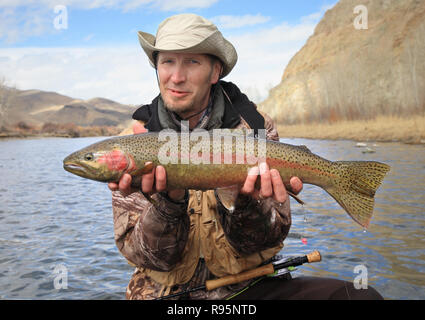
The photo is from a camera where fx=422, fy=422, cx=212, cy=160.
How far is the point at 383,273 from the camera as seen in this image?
4988mm

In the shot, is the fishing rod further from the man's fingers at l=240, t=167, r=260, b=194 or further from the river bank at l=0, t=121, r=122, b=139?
the river bank at l=0, t=121, r=122, b=139

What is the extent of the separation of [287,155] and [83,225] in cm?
636

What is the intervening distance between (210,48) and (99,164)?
1.07 m

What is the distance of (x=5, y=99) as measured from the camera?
5762 cm

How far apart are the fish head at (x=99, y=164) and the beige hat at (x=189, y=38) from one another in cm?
79

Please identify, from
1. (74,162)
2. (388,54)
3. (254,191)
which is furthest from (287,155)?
(388,54)

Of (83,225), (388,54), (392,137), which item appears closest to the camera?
(83,225)

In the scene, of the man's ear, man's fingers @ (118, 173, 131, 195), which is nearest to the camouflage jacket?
man's fingers @ (118, 173, 131, 195)

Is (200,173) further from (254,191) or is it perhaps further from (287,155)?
(287,155)

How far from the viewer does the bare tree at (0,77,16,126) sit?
5417 centimetres

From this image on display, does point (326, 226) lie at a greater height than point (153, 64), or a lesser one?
lesser

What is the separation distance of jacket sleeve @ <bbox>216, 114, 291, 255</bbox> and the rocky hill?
2408cm

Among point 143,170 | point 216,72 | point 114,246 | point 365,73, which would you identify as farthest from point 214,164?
point 365,73

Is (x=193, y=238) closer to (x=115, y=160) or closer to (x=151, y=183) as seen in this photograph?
(x=151, y=183)
